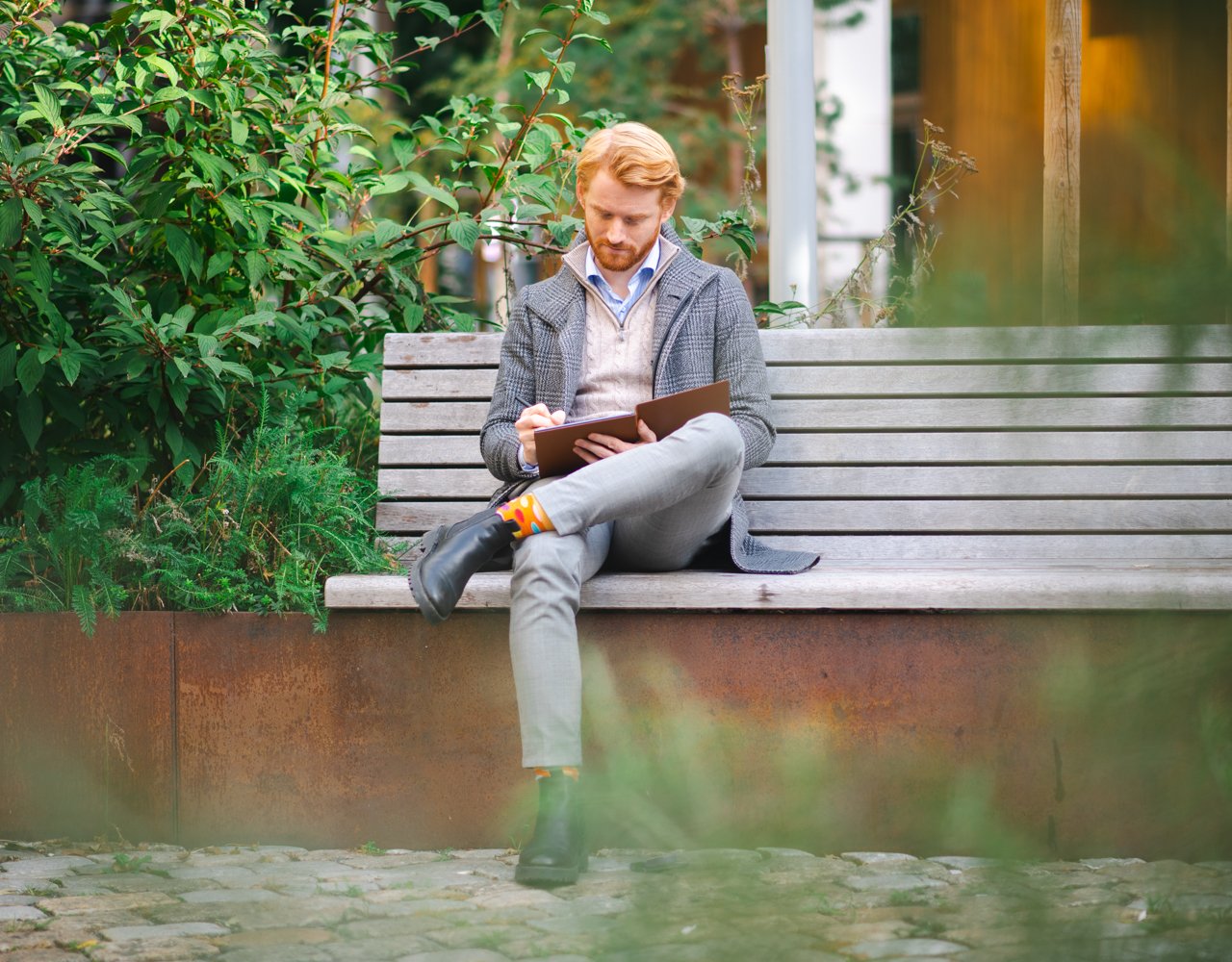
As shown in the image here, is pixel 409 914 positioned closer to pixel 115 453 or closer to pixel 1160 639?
pixel 115 453

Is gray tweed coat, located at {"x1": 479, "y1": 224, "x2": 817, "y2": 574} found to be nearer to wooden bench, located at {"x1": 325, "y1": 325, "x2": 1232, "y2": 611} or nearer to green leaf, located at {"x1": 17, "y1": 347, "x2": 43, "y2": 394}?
wooden bench, located at {"x1": 325, "y1": 325, "x2": 1232, "y2": 611}

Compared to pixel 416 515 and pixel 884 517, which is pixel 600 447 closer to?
pixel 416 515

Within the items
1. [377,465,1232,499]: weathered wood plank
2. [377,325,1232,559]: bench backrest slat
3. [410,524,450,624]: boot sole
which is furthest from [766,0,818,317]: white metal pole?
[410,524,450,624]: boot sole

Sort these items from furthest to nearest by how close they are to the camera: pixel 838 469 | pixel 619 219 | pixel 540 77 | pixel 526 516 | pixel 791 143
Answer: pixel 791 143 → pixel 540 77 → pixel 838 469 → pixel 619 219 → pixel 526 516

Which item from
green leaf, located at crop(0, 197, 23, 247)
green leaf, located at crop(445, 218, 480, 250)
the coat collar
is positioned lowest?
the coat collar

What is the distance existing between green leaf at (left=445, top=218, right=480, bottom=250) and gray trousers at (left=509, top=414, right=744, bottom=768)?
0.92 meters

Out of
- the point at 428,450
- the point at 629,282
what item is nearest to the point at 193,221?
the point at 428,450

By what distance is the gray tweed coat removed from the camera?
3.18 metres

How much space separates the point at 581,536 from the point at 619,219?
0.78 meters

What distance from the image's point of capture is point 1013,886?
0.71 metres

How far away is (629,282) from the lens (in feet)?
10.9

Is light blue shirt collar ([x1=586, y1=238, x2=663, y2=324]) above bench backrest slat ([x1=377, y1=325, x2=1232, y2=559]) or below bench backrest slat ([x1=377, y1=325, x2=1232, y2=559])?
above

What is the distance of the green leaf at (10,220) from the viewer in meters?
2.97

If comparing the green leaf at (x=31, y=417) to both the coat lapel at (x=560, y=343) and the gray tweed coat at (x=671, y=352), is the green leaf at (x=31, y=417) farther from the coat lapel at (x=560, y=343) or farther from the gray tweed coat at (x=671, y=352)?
the coat lapel at (x=560, y=343)
